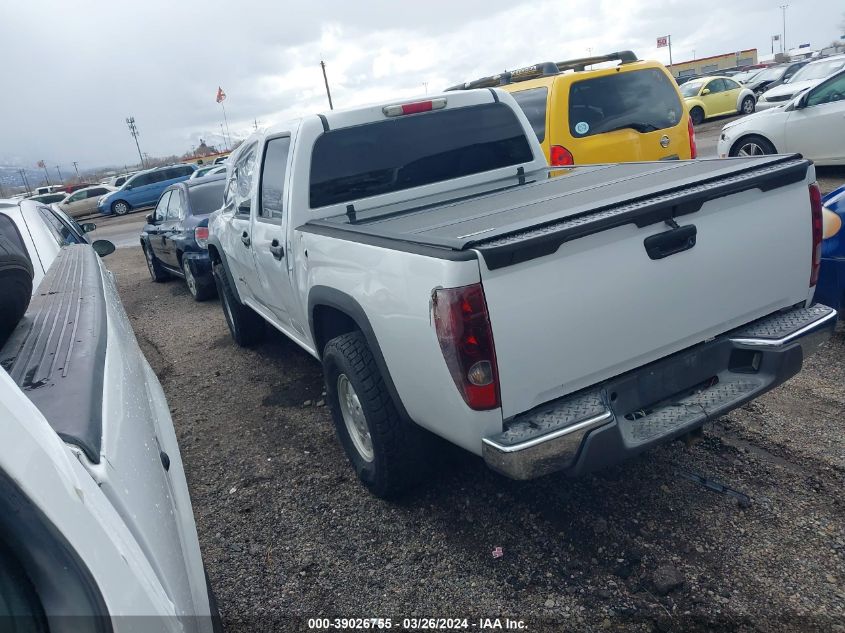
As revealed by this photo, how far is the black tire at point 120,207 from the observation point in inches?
1209

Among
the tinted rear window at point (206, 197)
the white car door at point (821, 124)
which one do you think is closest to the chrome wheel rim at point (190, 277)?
the tinted rear window at point (206, 197)

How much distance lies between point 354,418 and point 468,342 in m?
1.44

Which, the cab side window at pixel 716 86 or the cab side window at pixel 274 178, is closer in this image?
the cab side window at pixel 274 178

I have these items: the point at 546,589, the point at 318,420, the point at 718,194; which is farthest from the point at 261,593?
the point at 718,194

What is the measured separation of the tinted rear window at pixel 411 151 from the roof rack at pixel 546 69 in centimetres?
367

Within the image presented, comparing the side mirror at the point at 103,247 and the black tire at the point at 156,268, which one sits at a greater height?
the side mirror at the point at 103,247

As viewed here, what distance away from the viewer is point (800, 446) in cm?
347

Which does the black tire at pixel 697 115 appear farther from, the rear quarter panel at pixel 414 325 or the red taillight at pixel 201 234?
the rear quarter panel at pixel 414 325

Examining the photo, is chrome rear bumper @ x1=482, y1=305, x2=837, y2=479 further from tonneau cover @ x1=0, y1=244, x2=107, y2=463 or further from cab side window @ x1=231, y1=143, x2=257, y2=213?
cab side window @ x1=231, y1=143, x2=257, y2=213

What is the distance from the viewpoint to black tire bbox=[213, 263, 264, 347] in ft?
20.5

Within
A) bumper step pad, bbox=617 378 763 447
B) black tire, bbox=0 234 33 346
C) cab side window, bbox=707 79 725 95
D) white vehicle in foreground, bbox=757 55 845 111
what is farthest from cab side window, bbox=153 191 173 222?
cab side window, bbox=707 79 725 95

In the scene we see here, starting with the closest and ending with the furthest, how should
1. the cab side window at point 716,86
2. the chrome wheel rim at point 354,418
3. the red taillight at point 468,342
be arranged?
the red taillight at point 468,342 < the chrome wheel rim at point 354,418 < the cab side window at point 716,86

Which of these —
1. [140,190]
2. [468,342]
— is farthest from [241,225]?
[140,190]

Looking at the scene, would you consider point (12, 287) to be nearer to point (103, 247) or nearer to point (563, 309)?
point (563, 309)
